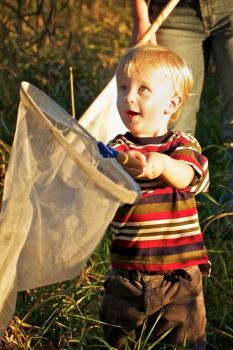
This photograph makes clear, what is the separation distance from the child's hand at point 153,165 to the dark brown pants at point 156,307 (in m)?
0.37

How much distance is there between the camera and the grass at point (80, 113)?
3.12 metres

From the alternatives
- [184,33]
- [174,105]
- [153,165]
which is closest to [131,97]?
[174,105]

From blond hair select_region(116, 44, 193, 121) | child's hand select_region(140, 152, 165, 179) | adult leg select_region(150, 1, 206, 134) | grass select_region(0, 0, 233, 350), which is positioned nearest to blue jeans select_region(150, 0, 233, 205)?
adult leg select_region(150, 1, 206, 134)

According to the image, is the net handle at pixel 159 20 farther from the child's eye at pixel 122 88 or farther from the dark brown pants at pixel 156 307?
the dark brown pants at pixel 156 307

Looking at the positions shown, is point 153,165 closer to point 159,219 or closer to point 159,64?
point 159,219

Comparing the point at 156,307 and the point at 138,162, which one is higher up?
the point at 138,162

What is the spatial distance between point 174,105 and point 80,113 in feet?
8.50

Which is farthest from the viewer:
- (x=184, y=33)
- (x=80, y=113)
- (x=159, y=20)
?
(x=80, y=113)

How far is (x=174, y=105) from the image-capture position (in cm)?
277

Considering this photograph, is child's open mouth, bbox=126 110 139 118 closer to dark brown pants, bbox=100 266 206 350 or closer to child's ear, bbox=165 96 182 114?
child's ear, bbox=165 96 182 114

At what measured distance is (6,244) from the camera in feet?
8.42

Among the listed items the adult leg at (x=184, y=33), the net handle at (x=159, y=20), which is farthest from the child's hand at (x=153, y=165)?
the adult leg at (x=184, y=33)

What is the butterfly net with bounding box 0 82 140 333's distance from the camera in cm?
238

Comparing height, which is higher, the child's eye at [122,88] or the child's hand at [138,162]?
the child's eye at [122,88]
